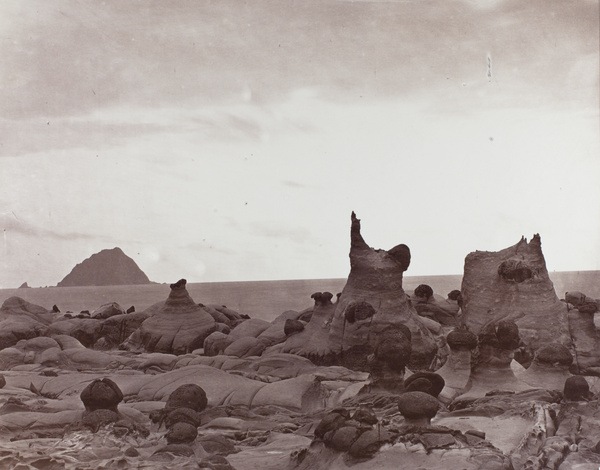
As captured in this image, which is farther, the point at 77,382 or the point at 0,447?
the point at 77,382

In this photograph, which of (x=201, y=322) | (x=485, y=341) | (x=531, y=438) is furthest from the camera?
(x=201, y=322)

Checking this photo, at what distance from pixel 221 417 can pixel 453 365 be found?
427 centimetres

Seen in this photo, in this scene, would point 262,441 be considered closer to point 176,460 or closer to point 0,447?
point 176,460

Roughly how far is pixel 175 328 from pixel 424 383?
36.1ft

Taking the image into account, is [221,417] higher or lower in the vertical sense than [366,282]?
lower

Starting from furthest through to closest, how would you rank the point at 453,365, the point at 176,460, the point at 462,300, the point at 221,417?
the point at 462,300 < the point at 453,365 < the point at 221,417 < the point at 176,460

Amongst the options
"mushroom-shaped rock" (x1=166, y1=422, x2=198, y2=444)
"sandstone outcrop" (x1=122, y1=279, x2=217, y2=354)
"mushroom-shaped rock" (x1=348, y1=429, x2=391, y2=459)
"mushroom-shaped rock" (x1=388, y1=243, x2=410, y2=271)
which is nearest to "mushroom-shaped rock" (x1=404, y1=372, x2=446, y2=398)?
"mushroom-shaped rock" (x1=348, y1=429, x2=391, y2=459)

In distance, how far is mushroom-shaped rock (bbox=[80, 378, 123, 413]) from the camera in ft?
27.3

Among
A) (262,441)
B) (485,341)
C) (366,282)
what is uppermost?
(366,282)

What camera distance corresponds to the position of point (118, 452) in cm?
699

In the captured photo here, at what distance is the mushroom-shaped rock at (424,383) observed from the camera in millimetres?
8367

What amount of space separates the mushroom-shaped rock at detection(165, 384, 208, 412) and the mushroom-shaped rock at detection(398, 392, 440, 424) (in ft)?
10.4

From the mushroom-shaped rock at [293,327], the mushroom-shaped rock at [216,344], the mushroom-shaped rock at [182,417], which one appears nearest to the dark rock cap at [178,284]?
the mushroom-shaped rock at [216,344]

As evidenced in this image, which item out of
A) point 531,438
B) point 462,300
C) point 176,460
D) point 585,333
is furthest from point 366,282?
point 176,460
